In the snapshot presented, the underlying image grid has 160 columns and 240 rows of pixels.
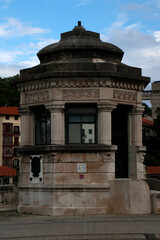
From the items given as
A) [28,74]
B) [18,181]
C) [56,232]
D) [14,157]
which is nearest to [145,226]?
[56,232]

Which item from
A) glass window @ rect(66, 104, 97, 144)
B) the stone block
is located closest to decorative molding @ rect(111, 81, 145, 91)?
glass window @ rect(66, 104, 97, 144)

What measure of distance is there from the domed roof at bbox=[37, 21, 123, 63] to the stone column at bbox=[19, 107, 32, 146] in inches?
112

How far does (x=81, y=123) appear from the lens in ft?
69.6

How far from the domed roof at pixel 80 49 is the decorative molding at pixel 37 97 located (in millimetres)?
1976

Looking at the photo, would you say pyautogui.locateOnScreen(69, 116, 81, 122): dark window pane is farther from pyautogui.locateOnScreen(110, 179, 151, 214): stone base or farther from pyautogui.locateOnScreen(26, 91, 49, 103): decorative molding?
pyautogui.locateOnScreen(110, 179, 151, 214): stone base

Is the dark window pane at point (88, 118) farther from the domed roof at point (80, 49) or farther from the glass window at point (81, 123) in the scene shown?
the domed roof at point (80, 49)

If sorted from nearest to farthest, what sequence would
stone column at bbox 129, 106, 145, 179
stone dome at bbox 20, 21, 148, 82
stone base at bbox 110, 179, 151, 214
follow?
stone base at bbox 110, 179, 151, 214 → stone dome at bbox 20, 21, 148, 82 → stone column at bbox 129, 106, 145, 179

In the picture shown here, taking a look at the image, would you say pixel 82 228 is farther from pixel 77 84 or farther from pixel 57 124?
pixel 77 84

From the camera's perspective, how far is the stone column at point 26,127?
880 inches

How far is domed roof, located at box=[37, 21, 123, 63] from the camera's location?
21.8m

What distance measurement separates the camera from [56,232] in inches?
608

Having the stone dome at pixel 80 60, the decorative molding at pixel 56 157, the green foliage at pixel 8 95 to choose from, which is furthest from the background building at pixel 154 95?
the decorative molding at pixel 56 157

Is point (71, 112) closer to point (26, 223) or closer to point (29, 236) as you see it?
point (26, 223)

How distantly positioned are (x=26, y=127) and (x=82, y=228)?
7873 mm
